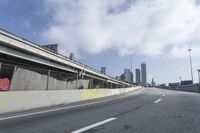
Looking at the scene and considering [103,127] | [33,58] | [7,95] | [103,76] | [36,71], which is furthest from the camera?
[103,76]

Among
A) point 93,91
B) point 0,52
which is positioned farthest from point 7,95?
point 93,91

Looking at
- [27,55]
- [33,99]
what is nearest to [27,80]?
[33,99]

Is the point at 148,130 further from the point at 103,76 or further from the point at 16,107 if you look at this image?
the point at 103,76

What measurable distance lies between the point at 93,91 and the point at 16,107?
13.7 metres

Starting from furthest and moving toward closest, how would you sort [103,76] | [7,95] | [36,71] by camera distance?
[103,76]
[36,71]
[7,95]

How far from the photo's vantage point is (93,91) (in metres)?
28.5

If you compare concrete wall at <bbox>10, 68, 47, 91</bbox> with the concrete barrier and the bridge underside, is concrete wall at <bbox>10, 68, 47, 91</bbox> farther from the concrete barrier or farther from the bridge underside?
the concrete barrier

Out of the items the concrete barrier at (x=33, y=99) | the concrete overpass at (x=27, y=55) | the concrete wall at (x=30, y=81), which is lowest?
the concrete barrier at (x=33, y=99)

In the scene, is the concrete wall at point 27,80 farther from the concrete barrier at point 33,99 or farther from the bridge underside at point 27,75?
the concrete barrier at point 33,99

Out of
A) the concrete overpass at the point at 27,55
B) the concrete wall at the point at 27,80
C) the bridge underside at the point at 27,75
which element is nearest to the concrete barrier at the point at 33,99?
the bridge underside at the point at 27,75

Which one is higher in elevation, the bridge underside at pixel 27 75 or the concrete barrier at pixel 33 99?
the bridge underside at pixel 27 75

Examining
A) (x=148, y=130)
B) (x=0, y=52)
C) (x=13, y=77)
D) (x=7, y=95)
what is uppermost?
(x=0, y=52)

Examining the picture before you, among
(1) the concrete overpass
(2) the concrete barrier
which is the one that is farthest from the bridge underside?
(2) the concrete barrier

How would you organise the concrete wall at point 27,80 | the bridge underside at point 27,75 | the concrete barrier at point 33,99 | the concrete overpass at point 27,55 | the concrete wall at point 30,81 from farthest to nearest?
the concrete overpass at point 27,55 → the concrete wall at point 30,81 → the concrete wall at point 27,80 → the bridge underside at point 27,75 → the concrete barrier at point 33,99
